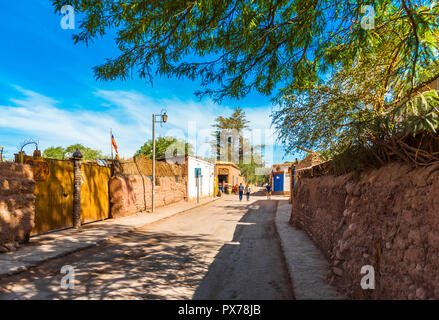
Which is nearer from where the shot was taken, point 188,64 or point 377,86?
point 188,64

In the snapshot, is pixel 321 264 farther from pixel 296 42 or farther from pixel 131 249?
pixel 131 249

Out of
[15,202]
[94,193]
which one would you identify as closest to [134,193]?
[94,193]

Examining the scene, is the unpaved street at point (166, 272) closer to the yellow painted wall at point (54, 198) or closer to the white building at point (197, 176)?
the yellow painted wall at point (54, 198)

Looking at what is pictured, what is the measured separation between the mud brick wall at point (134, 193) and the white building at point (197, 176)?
3979 millimetres

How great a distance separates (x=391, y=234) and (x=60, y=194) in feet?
31.2

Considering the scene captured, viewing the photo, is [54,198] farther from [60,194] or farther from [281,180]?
[281,180]

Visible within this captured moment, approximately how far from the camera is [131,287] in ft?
13.8

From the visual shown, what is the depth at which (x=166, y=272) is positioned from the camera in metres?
4.98

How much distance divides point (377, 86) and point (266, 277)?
3988mm

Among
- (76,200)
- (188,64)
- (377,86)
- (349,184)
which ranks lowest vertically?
(76,200)

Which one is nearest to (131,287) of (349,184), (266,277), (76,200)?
(266,277)

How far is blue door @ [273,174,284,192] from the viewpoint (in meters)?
35.4

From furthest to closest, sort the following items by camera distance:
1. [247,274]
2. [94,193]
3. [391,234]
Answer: [94,193]
[247,274]
[391,234]

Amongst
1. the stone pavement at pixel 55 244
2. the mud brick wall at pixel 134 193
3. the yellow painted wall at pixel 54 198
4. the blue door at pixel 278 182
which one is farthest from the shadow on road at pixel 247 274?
the blue door at pixel 278 182
